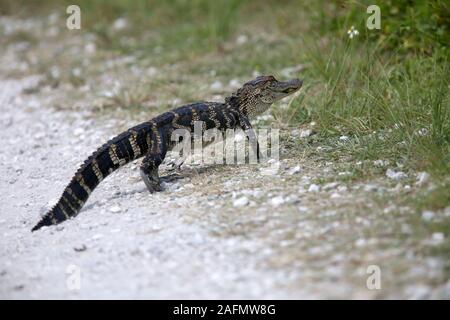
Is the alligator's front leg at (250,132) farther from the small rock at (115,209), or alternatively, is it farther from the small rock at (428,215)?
the small rock at (428,215)

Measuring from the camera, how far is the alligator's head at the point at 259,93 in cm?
706

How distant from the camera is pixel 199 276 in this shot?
170 inches

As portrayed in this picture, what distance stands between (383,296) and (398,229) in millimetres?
718

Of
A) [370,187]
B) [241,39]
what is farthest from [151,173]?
[241,39]

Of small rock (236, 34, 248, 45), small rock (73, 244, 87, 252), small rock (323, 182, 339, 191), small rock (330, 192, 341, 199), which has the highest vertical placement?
small rock (236, 34, 248, 45)

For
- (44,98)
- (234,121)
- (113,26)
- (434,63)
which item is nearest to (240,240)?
(234,121)

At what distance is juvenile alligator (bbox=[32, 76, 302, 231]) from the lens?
5785 mm

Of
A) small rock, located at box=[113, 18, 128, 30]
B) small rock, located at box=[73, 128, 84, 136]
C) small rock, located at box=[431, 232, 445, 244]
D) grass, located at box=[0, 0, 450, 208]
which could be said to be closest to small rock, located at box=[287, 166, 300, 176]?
grass, located at box=[0, 0, 450, 208]

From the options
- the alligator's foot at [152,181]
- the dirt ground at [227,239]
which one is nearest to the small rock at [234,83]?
the dirt ground at [227,239]

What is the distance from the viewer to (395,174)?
5.52 meters

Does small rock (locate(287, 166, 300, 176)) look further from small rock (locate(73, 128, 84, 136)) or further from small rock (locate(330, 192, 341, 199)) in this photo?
small rock (locate(73, 128, 84, 136))

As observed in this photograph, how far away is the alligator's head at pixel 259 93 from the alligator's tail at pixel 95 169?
3.93 ft

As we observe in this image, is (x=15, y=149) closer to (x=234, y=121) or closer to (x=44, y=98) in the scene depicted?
(x=44, y=98)
